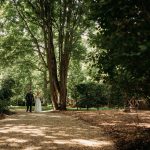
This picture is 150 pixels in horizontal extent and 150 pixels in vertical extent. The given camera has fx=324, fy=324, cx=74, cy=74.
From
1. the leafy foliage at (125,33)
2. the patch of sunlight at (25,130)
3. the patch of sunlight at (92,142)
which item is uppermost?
the leafy foliage at (125,33)

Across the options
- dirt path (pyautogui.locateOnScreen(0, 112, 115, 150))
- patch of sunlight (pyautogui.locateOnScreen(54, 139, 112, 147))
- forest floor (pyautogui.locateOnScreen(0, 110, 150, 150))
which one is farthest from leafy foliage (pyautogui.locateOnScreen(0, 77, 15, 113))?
patch of sunlight (pyautogui.locateOnScreen(54, 139, 112, 147))

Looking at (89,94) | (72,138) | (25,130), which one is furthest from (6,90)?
(72,138)

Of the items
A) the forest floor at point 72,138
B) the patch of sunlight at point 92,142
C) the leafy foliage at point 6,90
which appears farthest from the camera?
the leafy foliage at point 6,90

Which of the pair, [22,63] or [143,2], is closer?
[143,2]

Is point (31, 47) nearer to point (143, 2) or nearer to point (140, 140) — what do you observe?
point (140, 140)

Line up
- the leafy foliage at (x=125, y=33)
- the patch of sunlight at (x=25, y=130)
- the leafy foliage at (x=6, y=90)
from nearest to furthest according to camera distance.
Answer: the leafy foliage at (x=125, y=33) → the patch of sunlight at (x=25, y=130) → the leafy foliage at (x=6, y=90)

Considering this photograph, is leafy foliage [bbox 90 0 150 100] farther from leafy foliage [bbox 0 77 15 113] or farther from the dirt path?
leafy foliage [bbox 0 77 15 113]

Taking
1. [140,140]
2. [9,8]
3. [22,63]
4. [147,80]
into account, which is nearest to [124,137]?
[140,140]

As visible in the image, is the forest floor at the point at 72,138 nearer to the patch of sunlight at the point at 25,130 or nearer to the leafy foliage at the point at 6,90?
the patch of sunlight at the point at 25,130

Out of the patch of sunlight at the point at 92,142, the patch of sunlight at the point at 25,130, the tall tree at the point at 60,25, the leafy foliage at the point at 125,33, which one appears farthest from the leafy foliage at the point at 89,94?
the leafy foliage at the point at 125,33

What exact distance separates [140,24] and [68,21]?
59.5 ft

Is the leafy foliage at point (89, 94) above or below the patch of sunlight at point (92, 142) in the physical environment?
above

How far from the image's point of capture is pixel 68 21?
23750 mm

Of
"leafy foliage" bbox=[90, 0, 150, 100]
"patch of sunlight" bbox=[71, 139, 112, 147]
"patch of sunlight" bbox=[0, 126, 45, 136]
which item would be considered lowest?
"patch of sunlight" bbox=[71, 139, 112, 147]
